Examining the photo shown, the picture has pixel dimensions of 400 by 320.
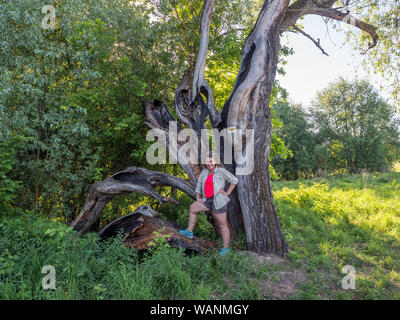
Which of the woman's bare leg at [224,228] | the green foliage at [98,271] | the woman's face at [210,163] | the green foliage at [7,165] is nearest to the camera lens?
the green foliage at [98,271]

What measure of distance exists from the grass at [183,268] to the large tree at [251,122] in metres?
0.58

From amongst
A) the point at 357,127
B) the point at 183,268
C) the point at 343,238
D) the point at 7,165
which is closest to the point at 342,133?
the point at 357,127

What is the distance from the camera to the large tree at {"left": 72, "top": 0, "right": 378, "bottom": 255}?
15.7 feet

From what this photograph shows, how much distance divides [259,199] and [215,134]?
5.67ft

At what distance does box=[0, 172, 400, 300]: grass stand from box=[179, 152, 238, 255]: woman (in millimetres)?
522

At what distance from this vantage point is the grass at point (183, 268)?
123 inches

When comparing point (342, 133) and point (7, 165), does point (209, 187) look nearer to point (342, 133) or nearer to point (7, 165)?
point (7, 165)

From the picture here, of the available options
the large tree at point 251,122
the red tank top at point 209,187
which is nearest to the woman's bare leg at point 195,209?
the red tank top at point 209,187

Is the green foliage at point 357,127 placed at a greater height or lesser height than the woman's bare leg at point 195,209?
greater

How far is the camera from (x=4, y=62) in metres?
4.77

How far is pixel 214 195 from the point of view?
4.67 metres

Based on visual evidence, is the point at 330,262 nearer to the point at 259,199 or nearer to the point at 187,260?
the point at 259,199

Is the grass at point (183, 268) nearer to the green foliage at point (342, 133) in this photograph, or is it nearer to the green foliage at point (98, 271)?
the green foliage at point (98, 271)

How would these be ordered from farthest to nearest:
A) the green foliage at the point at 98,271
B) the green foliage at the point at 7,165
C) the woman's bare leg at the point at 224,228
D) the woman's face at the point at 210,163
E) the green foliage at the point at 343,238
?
the woman's face at the point at 210,163 → the woman's bare leg at the point at 224,228 → the green foliage at the point at 7,165 → the green foliage at the point at 343,238 → the green foliage at the point at 98,271
